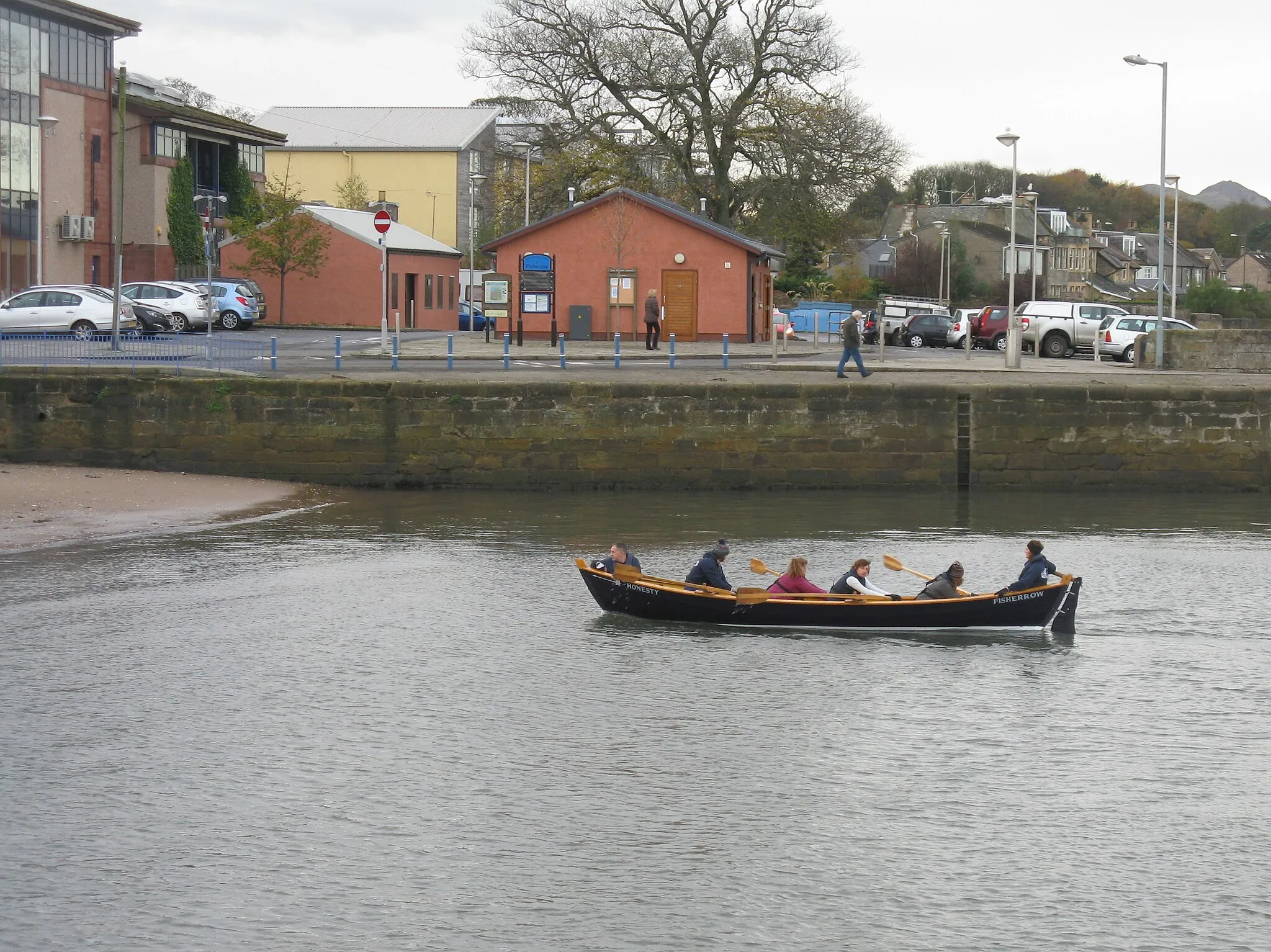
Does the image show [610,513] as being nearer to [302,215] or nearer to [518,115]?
[302,215]

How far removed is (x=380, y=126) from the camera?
100875 millimetres

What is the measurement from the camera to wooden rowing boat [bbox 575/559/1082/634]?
1850cm

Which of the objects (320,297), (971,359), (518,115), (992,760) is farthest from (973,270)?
(992,760)

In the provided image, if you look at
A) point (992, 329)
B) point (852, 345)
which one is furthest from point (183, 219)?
point (852, 345)

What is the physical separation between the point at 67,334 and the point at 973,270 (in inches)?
3288

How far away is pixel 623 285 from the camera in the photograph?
47.6m

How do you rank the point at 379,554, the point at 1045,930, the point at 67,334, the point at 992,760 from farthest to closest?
the point at 67,334
the point at 379,554
the point at 992,760
the point at 1045,930

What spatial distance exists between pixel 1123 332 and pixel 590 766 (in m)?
35.6

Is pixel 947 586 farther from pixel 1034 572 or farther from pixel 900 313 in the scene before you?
pixel 900 313

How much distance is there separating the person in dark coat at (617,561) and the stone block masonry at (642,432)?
12200 mm

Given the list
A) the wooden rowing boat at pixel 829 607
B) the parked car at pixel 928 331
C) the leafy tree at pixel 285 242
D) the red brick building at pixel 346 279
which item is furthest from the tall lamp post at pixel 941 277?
the wooden rowing boat at pixel 829 607

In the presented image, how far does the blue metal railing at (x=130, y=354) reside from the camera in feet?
106

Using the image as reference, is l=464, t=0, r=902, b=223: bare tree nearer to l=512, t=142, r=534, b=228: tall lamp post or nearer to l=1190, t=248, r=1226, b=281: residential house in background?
l=512, t=142, r=534, b=228: tall lamp post

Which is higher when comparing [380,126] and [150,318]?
[380,126]
